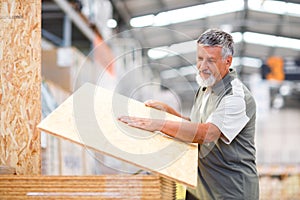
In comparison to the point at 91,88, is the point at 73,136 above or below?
below

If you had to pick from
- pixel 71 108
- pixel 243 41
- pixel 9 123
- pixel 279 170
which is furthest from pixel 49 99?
pixel 243 41

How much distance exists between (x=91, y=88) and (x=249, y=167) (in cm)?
108

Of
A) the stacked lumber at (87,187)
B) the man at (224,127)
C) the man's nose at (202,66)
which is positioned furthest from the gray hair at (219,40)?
the stacked lumber at (87,187)

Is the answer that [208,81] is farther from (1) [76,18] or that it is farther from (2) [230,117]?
(1) [76,18]

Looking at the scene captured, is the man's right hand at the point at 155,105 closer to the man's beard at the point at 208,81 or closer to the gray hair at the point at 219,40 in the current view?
the man's beard at the point at 208,81

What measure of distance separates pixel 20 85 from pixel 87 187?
0.87 meters

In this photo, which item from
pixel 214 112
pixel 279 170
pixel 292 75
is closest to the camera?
pixel 214 112

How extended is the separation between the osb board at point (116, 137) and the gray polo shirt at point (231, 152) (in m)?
0.36

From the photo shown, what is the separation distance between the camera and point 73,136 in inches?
117

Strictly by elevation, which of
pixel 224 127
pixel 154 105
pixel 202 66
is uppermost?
pixel 202 66

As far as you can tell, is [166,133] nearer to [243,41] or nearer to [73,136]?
[73,136]

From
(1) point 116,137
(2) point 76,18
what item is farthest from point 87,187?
(2) point 76,18

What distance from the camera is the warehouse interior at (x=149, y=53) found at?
6918 mm

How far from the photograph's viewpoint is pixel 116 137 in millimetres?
3082
